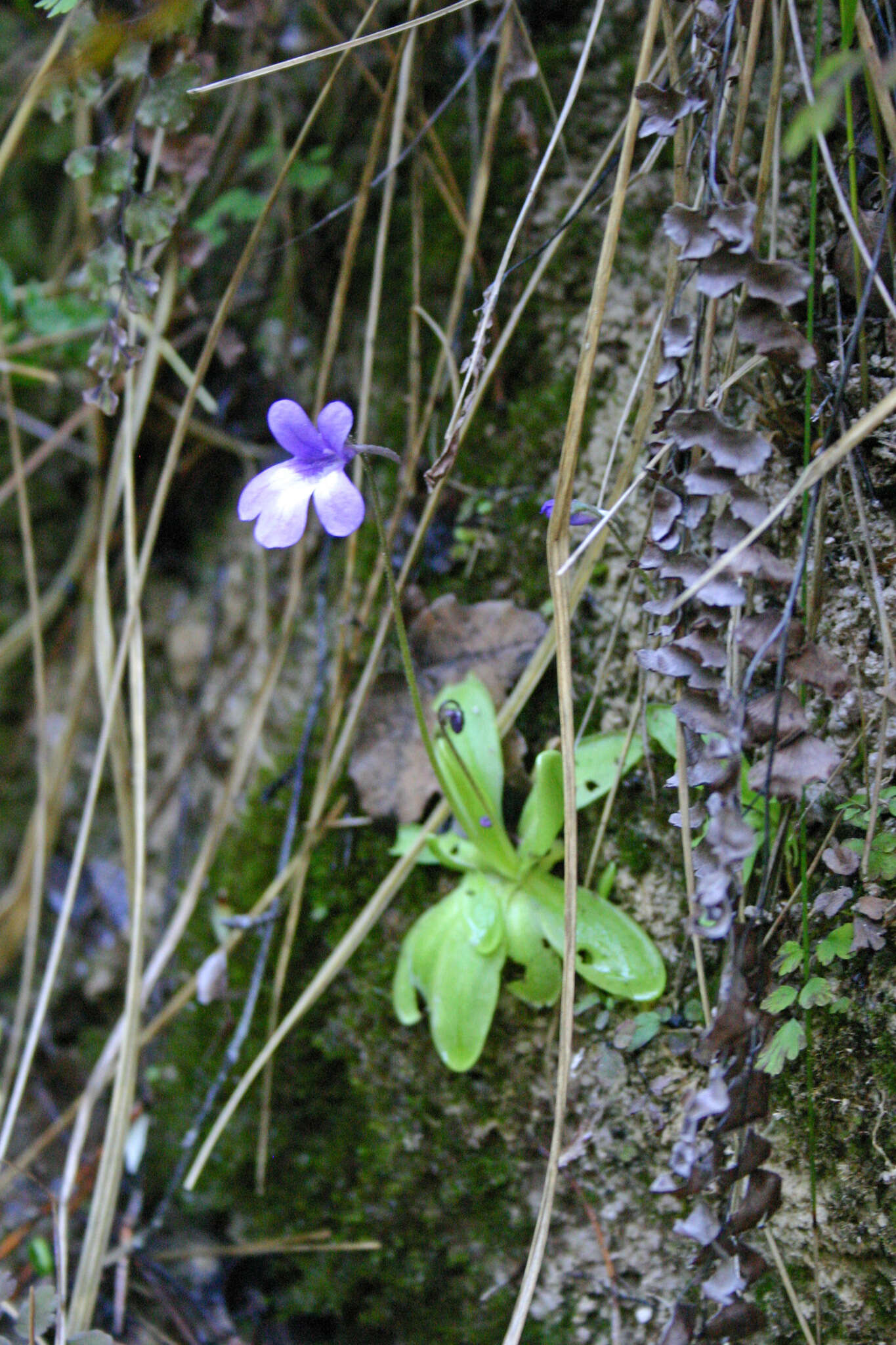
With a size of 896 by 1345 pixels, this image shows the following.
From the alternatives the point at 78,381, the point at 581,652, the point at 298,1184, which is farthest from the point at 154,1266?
the point at 78,381

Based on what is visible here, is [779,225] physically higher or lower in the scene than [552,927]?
higher

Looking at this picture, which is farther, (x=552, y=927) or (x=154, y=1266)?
(x=154, y=1266)

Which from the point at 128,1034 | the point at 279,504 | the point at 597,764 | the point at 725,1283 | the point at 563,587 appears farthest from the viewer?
the point at 128,1034

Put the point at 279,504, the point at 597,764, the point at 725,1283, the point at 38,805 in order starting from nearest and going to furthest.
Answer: the point at 725,1283, the point at 279,504, the point at 597,764, the point at 38,805

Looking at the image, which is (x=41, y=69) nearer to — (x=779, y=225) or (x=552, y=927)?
(x=779, y=225)

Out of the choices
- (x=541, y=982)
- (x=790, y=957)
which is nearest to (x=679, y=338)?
(x=790, y=957)

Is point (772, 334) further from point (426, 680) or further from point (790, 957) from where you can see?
point (426, 680)

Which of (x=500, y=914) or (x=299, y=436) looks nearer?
(x=299, y=436)

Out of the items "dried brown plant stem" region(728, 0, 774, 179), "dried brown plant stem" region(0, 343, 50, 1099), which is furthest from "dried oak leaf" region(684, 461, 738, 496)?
"dried brown plant stem" region(0, 343, 50, 1099)
